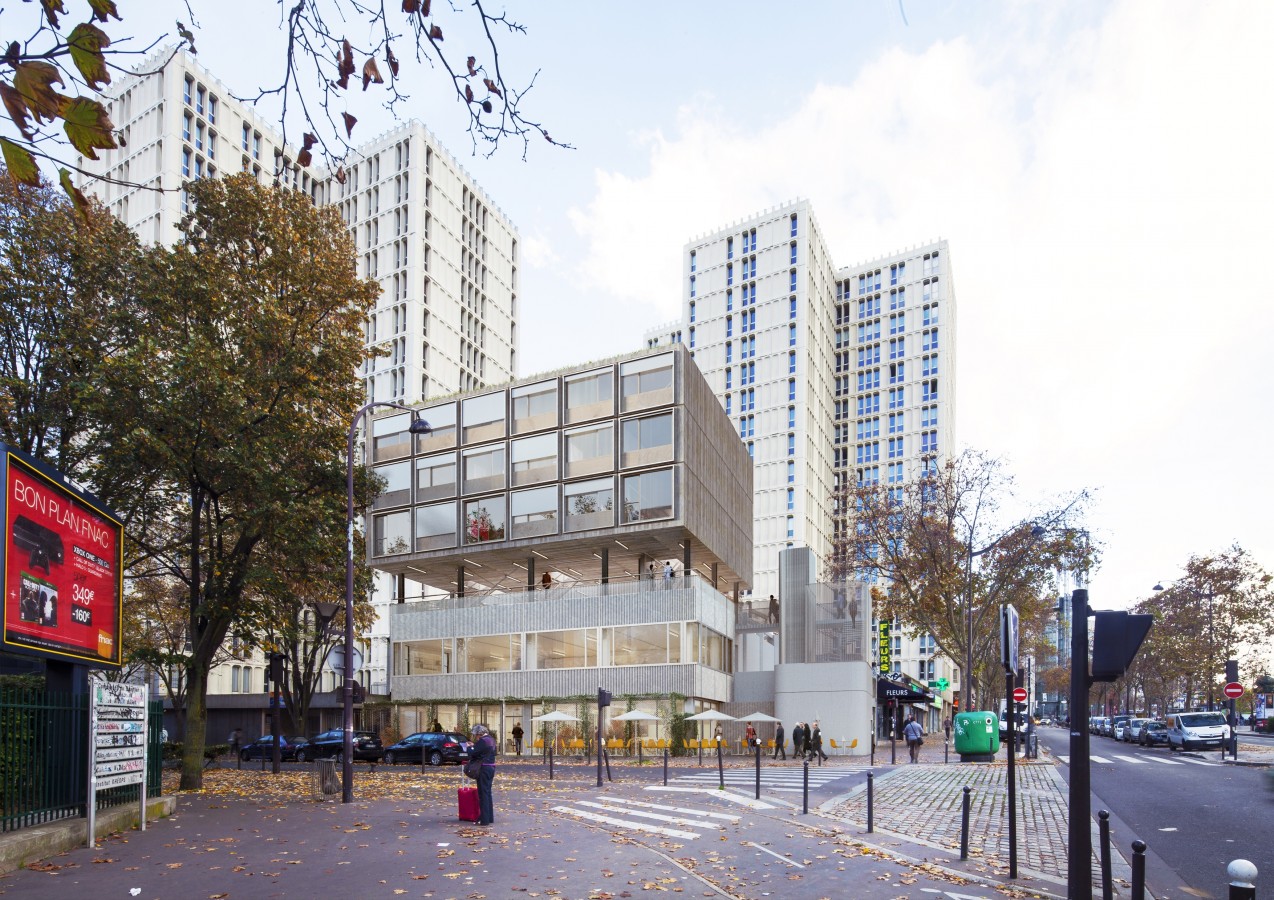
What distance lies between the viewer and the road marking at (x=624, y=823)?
15094mm

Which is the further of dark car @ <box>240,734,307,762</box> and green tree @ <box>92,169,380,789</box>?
dark car @ <box>240,734,307,762</box>

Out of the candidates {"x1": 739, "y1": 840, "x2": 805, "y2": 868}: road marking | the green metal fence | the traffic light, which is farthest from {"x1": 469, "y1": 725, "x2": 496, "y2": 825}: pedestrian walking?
the traffic light

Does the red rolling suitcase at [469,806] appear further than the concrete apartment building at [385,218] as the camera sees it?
No

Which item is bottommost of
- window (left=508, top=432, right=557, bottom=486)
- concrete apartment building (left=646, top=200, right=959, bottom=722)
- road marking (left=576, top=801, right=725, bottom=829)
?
road marking (left=576, top=801, right=725, bottom=829)

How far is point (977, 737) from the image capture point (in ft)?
123

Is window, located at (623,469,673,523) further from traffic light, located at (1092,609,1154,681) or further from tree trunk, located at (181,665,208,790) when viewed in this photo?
traffic light, located at (1092,609,1154,681)

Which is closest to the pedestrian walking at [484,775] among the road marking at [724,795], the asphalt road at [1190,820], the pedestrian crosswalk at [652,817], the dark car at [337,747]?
the pedestrian crosswalk at [652,817]

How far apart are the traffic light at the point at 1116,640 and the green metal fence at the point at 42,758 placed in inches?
473

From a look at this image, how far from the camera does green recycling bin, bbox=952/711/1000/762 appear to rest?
37406mm

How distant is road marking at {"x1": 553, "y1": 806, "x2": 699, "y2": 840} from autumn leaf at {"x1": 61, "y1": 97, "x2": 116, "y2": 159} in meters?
13.1

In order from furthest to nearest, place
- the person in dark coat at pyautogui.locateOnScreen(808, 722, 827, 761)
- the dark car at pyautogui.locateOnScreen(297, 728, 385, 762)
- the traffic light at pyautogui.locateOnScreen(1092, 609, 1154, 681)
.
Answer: the dark car at pyautogui.locateOnScreen(297, 728, 385, 762) → the person in dark coat at pyautogui.locateOnScreen(808, 722, 827, 761) → the traffic light at pyautogui.locateOnScreen(1092, 609, 1154, 681)

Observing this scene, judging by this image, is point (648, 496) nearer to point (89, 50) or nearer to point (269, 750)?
point (269, 750)

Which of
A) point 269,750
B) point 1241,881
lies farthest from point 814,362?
point 1241,881

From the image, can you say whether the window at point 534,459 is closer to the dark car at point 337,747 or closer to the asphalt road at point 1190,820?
the dark car at point 337,747
